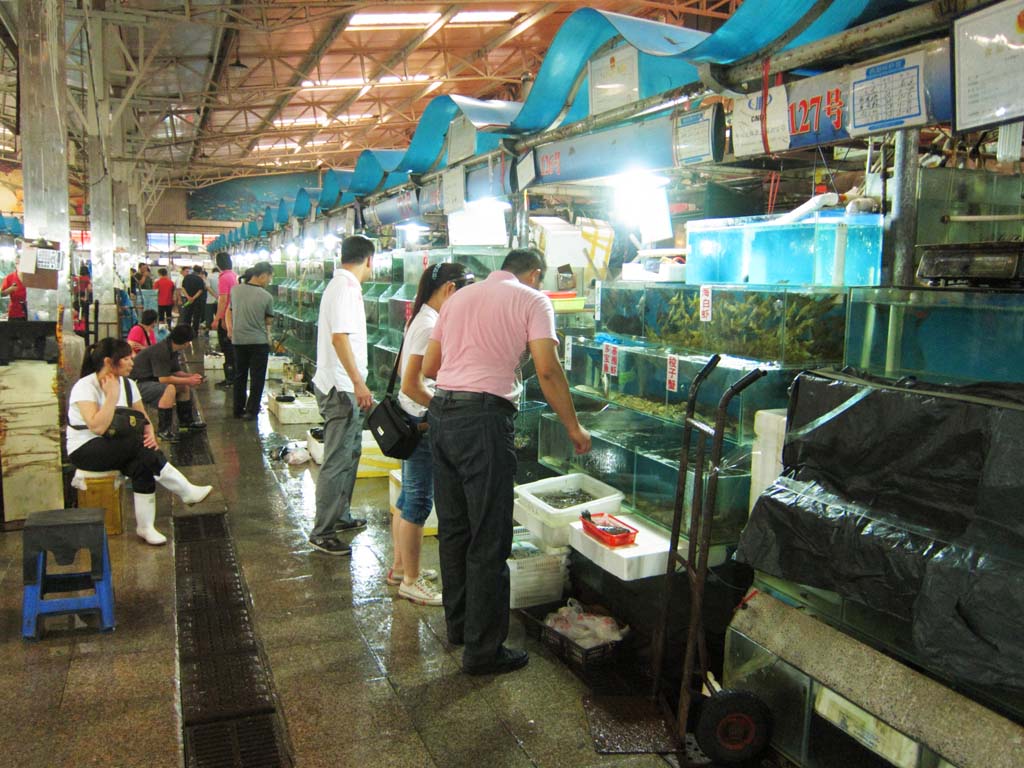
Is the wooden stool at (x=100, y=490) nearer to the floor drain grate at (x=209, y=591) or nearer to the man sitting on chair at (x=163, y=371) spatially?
the floor drain grate at (x=209, y=591)

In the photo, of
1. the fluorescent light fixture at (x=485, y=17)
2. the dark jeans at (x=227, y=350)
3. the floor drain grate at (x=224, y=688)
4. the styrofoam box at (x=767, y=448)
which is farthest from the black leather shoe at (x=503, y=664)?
the fluorescent light fixture at (x=485, y=17)

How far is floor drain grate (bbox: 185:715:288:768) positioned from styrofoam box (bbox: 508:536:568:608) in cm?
150

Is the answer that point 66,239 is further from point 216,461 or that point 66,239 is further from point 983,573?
point 983,573

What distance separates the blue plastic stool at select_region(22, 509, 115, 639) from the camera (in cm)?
416

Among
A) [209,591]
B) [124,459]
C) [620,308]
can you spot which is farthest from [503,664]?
[124,459]

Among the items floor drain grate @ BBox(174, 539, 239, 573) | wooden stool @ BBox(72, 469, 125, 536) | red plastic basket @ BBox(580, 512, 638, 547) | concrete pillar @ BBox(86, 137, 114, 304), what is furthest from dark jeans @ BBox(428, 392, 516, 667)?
concrete pillar @ BBox(86, 137, 114, 304)

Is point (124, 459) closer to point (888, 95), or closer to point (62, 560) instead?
point (62, 560)

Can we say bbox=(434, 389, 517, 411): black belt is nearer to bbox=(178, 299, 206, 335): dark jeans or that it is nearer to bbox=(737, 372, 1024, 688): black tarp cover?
bbox=(737, 372, 1024, 688): black tarp cover

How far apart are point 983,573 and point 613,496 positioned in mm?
2416

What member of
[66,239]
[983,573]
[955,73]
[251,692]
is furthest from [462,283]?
[66,239]

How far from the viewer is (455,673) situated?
13.2ft

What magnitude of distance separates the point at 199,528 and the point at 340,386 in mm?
1786

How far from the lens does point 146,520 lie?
18.7ft

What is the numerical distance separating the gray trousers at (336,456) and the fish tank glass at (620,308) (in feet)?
6.02
